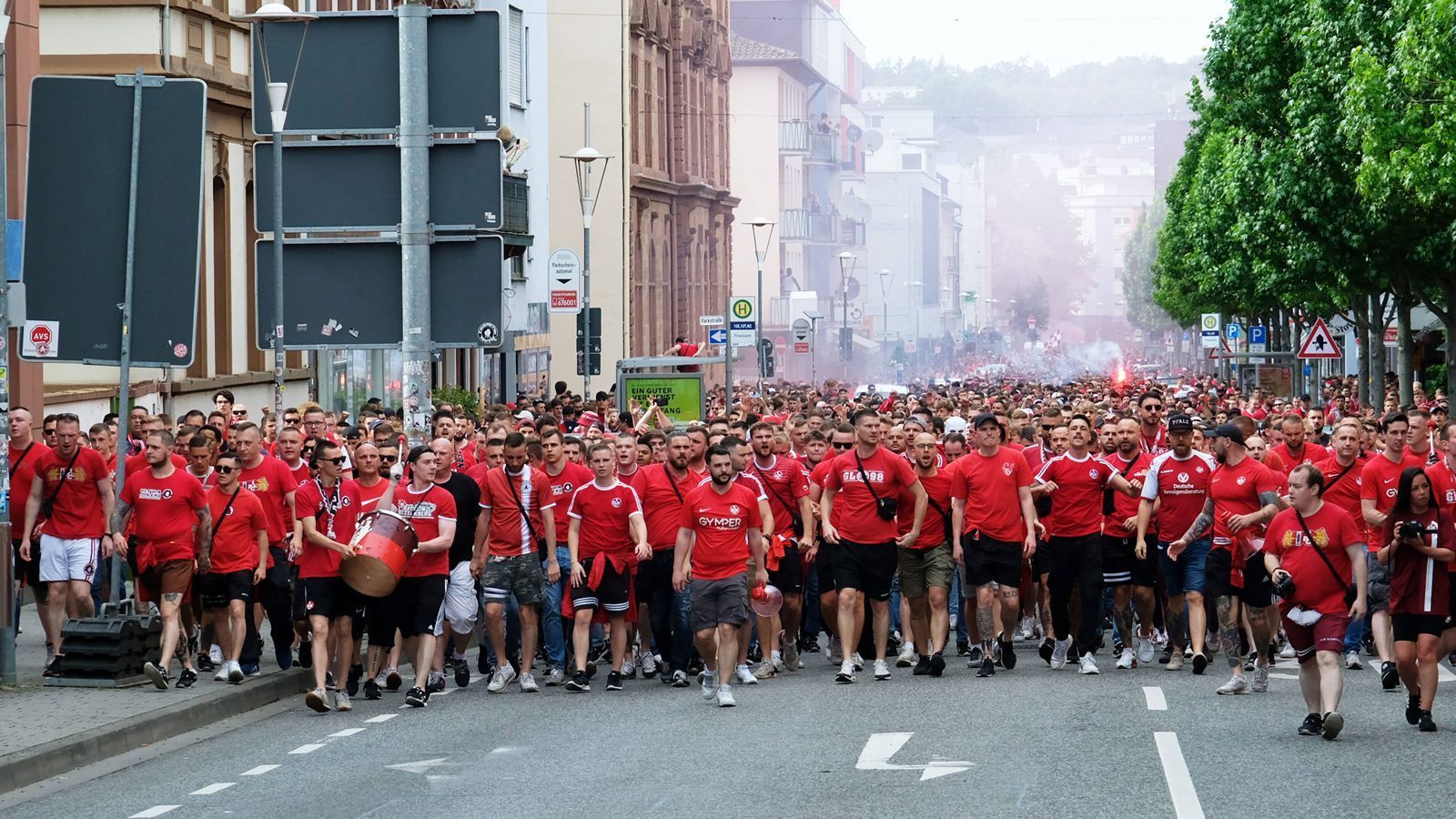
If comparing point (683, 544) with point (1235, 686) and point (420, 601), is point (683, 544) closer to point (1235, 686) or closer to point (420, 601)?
point (420, 601)

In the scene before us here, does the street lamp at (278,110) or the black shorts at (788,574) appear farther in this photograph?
the black shorts at (788,574)

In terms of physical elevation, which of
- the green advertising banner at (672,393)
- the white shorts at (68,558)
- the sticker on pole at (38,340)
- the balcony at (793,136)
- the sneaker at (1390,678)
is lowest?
the sneaker at (1390,678)

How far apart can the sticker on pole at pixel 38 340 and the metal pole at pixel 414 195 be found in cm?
220

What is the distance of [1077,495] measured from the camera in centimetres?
1653

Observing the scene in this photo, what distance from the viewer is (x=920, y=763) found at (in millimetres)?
11656

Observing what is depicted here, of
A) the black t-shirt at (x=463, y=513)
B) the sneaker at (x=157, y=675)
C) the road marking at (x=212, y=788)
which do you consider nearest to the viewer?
the road marking at (x=212, y=788)

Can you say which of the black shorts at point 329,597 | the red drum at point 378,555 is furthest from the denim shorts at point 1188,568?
the black shorts at point 329,597

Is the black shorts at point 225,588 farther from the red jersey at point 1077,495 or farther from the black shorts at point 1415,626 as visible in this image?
the black shorts at point 1415,626

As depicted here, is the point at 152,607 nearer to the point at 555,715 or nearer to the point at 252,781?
the point at 555,715

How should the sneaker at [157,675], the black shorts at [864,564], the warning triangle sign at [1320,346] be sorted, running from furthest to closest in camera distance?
the warning triangle sign at [1320,346] < the black shorts at [864,564] < the sneaker at [157,675]

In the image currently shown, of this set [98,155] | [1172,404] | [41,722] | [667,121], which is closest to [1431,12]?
[1172,404]

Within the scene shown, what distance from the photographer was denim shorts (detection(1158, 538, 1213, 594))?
15961 mm

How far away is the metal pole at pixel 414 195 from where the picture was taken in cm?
1534

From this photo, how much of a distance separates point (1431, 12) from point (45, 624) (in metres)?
14.9
